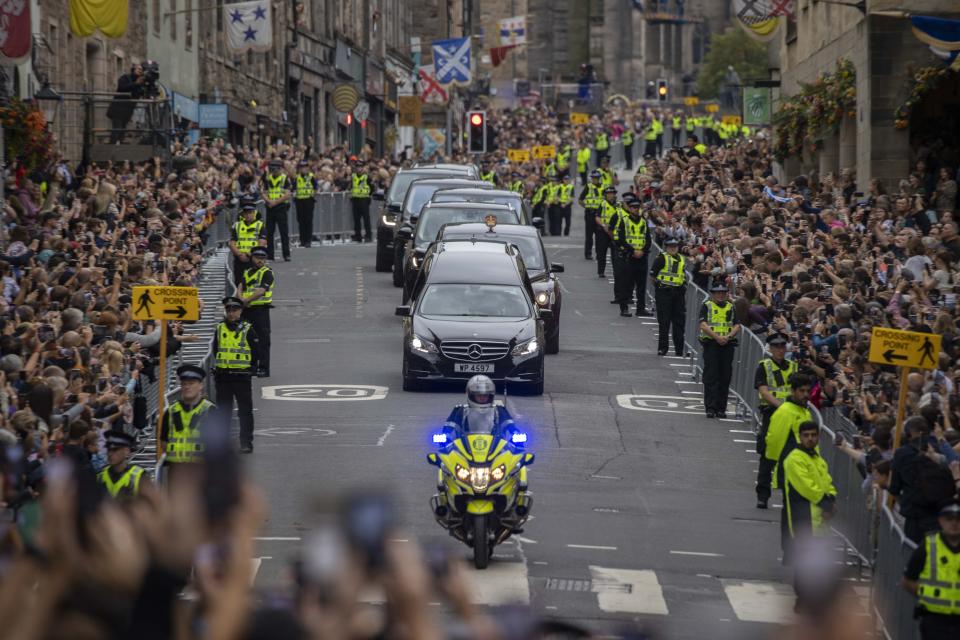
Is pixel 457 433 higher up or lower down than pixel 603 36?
lower down

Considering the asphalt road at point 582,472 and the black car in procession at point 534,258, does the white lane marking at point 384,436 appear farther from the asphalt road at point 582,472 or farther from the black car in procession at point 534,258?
the black car in procession at point 534,258

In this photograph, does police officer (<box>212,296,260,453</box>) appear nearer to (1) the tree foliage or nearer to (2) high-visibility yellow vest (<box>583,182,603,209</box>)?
(2) high-visibility yellow vest (<box>583,182,603,209</box>)

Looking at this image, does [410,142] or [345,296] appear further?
[410,142]

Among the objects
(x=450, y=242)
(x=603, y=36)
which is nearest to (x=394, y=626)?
(x=450, y=242)

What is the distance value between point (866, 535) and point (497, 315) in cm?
938

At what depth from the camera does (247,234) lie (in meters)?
30.1

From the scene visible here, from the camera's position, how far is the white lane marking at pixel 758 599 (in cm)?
1539

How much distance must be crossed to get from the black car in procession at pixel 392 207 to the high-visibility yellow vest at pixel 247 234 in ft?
26.3

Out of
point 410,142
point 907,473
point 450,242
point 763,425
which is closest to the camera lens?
point 907,473

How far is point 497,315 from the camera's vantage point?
85.4ft

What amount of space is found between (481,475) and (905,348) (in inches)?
147

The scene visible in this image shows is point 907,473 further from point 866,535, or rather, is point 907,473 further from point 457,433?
point 457,433

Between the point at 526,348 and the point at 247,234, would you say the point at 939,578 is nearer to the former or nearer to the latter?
the point at 526,348

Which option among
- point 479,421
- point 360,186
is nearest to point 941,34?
point 479,421
